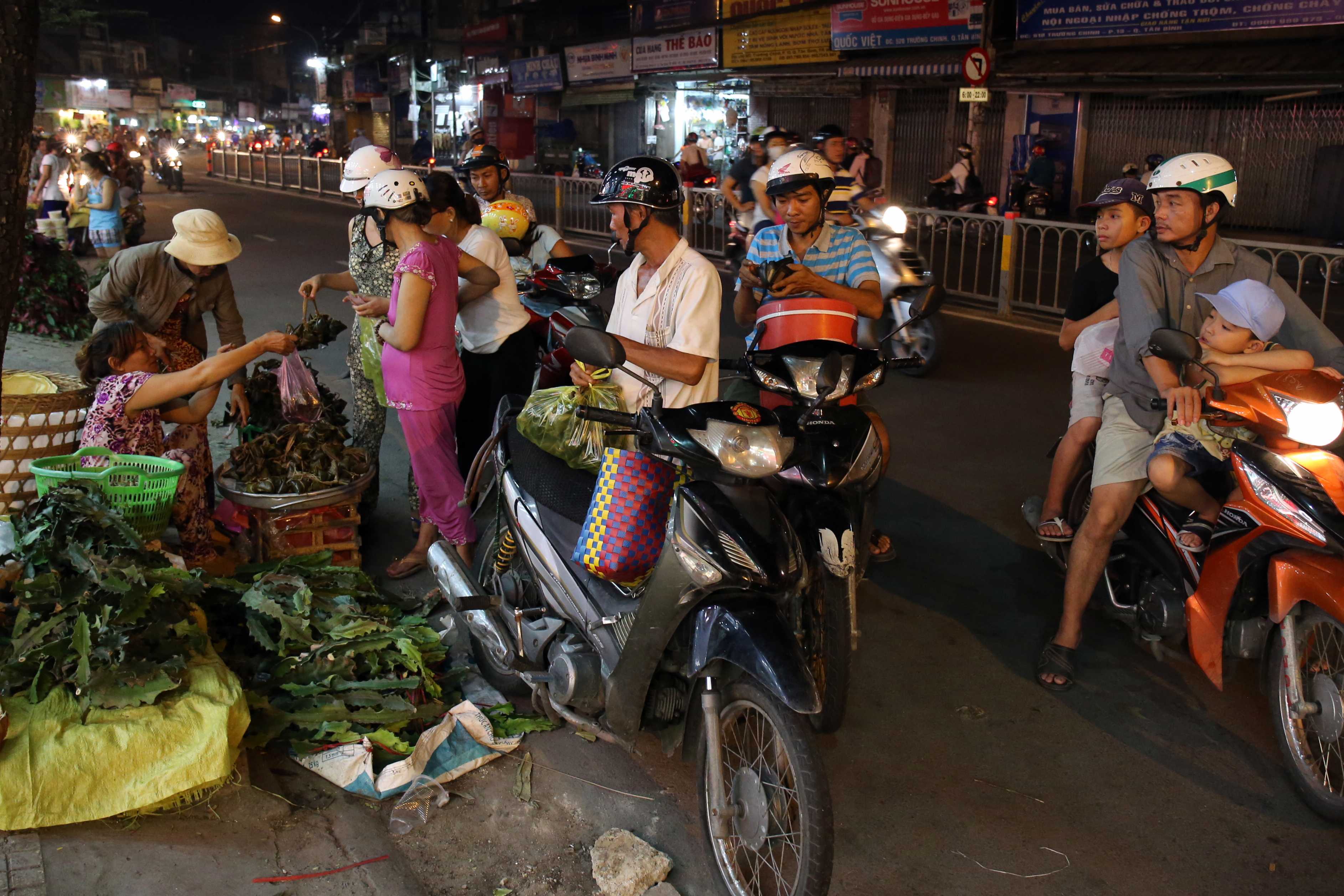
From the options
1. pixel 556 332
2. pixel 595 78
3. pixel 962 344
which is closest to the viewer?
pixel 556 332

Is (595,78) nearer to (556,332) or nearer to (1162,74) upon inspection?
(1162,74)

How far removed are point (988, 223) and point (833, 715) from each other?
31.2 ft

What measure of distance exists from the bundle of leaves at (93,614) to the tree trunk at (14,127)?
2.69 ft

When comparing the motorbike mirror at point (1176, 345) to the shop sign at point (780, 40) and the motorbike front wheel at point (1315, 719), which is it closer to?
the motorbike front wheel at point (1315, 719)

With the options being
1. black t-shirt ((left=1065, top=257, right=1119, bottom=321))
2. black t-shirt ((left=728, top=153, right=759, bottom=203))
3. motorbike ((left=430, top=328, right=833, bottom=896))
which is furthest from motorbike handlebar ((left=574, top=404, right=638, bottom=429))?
black t-shirt ((left=728, top=153, right=759, bottom=203))

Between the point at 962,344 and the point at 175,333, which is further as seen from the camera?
the point at 962,344

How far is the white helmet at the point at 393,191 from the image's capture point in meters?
4.62

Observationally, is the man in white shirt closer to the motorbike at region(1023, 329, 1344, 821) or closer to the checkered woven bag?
the checkered woven bag

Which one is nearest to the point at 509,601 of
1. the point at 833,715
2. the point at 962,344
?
the point at 833,715

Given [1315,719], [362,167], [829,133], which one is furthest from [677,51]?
[1315,719]

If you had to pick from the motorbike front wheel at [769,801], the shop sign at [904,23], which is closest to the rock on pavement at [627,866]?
the motorbike front wheel at [769,801]

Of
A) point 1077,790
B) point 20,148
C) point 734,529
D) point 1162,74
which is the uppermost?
point 1162,74

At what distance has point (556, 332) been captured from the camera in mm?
5844

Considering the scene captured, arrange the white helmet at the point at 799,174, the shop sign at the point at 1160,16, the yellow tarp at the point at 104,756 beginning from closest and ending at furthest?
the yellow tarp at the point at 104,756 < the white helmet at the point at 799,174 < the shop sign at the point at 1160,16
